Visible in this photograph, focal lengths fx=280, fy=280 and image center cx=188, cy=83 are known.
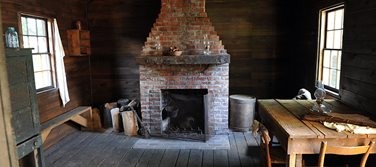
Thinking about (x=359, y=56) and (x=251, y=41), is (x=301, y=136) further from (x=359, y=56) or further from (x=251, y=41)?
(x=251, y=41)

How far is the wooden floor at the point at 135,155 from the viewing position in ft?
11.5

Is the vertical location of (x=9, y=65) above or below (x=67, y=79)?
above

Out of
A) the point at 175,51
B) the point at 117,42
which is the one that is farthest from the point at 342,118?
the point at 117,42

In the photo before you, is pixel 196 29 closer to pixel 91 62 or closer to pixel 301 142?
pixel 91 62

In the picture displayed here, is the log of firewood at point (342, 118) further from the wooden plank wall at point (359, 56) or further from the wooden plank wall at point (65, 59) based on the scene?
the wooden plank wall at point (65, 59)

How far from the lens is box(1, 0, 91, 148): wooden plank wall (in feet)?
11.2

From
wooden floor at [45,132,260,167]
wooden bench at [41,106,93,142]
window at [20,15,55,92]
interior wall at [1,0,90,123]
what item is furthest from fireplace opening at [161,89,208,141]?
window at [20,15,55,92]

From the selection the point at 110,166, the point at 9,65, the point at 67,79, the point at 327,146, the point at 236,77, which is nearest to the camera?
the point at 327,146

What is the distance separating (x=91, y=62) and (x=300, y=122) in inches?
166

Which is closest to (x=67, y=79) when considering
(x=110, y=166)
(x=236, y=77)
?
(x=110, y=166)

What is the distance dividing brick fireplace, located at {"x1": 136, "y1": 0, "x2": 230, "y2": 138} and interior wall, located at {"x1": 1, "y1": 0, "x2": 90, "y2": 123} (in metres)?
1.24

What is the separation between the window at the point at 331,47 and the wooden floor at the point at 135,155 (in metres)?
1.35

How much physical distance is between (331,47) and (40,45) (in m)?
4.06

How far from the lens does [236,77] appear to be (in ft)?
17.3
